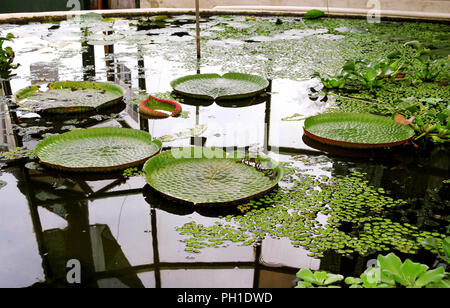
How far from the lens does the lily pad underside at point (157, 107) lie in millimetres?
2771

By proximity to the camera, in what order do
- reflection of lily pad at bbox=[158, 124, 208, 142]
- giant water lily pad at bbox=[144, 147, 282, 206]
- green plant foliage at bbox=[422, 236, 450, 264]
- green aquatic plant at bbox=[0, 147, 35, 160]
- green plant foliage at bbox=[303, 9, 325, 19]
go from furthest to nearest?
1. green plant foliage at bbox=[303, 9, 325, 19]
2. reflection of lily pad at bbox=[158, 124, 208, 142]
3. green aquatic plant at bbox=[0, 147, 35, 160]
4. giant water lily pad at bbox=[144, 147, 282, 206]
5. green plant foliage at bbox=[422, 236, 450, 264]

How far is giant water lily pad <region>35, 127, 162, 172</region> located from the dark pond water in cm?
6

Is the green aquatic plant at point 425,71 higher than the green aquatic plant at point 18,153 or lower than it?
higher

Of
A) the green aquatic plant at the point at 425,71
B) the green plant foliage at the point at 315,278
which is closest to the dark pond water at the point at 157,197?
the green plant foliage at the point at 315,278

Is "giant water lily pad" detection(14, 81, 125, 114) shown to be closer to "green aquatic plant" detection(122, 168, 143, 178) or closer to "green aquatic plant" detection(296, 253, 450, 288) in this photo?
"green aquatic plant" detection(122, 168, 143, 178)

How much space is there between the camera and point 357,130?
8.08 ft

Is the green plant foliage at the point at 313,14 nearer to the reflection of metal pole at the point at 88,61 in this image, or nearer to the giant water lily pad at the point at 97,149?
the reflection of metal pole at the point at 88,61

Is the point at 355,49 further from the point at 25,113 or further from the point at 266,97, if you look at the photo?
the point at 25,113

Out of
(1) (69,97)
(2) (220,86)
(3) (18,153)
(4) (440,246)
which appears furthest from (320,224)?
(1) (69,97)

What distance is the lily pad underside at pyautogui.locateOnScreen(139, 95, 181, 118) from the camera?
277 cm

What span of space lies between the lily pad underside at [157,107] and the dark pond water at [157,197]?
0.21 feet

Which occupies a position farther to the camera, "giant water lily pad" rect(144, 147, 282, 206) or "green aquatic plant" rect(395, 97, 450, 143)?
"green aquatic plant" rect(395, 97, 450, 143)

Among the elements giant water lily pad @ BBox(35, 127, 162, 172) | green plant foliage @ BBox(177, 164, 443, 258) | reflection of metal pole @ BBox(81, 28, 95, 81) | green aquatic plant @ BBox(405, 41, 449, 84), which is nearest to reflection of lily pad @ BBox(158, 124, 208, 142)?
giant water lily pad @ BBox(35, 127, 162, 172)
